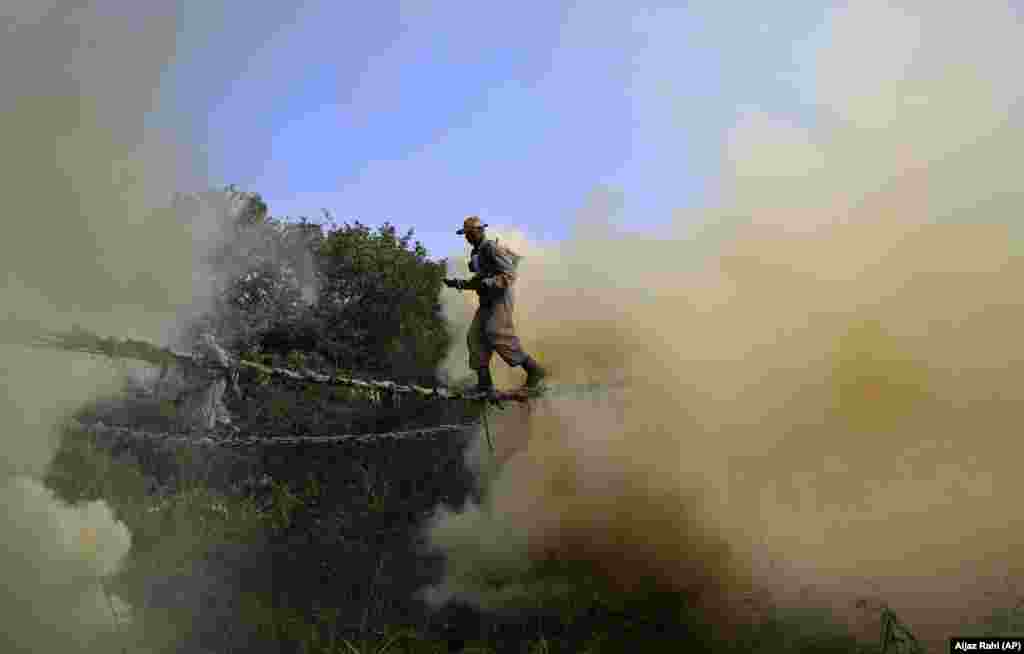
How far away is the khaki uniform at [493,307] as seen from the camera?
1095 cm

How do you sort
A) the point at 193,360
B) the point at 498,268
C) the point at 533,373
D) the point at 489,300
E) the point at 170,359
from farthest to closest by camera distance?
the point at 533,373 < the point at 489,300 < the point at 498,268 < the point at 193,360 < the point at 170,359

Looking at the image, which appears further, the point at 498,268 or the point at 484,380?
the point at 484,380

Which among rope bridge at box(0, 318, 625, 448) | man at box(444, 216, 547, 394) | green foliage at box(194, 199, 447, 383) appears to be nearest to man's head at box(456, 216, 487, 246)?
man at box(444, 216, 547, 394)

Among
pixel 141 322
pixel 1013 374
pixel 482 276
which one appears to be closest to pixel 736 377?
pixel 1013 374

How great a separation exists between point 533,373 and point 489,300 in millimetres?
1259

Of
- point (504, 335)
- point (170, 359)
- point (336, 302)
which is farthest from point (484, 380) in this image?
point (336, 302)

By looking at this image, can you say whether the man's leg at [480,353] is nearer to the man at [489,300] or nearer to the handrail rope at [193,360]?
the man at [489,300]

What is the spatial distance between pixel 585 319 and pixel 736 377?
295 cm

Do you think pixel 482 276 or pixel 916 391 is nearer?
pixel 482 276

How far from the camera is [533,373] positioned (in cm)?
1190

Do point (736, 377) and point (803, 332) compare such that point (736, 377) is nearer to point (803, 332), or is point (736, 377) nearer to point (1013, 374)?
point (803, 332)

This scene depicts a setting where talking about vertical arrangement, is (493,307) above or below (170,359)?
above

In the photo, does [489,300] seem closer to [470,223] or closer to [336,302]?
[470,223]

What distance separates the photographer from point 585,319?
50.1ft
